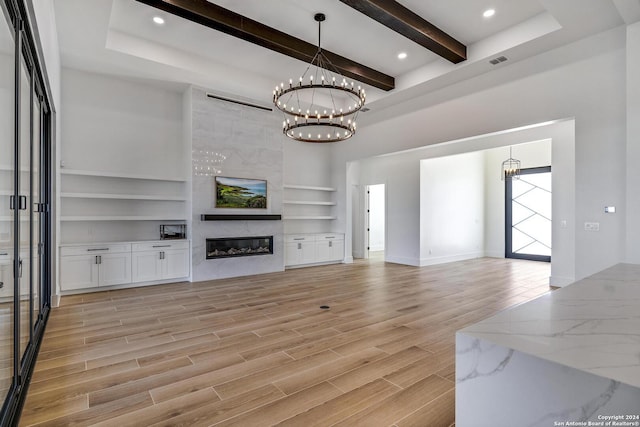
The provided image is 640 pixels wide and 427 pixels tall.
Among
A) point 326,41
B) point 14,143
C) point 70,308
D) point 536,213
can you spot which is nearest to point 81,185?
point 70,308

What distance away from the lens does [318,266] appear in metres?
8.52

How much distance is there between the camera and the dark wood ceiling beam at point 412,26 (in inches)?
168

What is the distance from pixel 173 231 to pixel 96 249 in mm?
1449

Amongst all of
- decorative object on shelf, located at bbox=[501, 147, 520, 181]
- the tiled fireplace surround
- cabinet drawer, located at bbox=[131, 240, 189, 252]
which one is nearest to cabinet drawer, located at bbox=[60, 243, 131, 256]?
cabinet drawer, located at bbox=[131, 240, 189, 252]

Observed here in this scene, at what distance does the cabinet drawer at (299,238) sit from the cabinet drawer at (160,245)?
7.81 feet

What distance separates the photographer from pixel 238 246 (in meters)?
7.19

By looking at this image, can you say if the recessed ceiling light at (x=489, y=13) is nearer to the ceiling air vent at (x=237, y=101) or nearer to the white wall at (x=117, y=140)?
the ceiling air vent at (x=237, y=101)

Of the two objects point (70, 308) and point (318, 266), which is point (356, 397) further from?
point (318, 266)

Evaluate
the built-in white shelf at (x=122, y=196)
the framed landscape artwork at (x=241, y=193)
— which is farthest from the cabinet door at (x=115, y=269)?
the framed landscape artwork at (x=241, y=193)

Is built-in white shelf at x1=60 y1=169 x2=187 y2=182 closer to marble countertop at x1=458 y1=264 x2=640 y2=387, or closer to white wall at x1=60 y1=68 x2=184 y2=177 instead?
white wall at x1=60 y1=68 x2=184 y2=177

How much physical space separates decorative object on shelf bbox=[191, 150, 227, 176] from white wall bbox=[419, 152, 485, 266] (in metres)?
4.95

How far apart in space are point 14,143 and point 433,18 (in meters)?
5.07

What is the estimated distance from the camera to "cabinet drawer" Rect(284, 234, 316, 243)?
805 centimetres

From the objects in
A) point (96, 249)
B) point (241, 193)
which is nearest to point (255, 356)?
point (96, 249)
